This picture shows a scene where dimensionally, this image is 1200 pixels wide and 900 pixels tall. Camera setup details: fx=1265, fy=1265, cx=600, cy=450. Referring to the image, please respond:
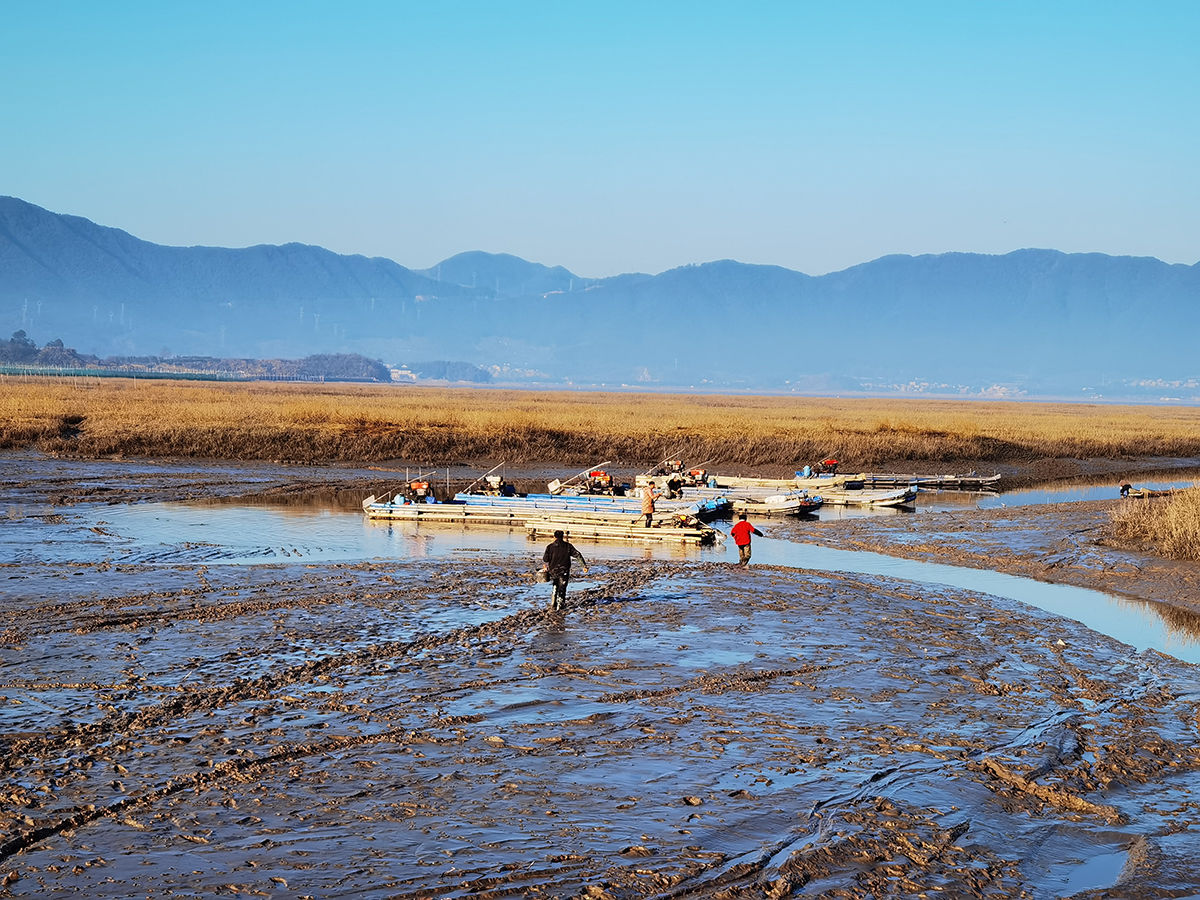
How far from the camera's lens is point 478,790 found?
10.7 meters

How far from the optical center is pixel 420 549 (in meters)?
26.9

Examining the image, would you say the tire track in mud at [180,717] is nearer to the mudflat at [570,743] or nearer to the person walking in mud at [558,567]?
the mudflat at [570,743]

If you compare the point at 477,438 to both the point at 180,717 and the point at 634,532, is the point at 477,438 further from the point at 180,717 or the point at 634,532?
the point at 180,717

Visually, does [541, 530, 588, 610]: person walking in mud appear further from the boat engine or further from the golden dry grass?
the boat engine

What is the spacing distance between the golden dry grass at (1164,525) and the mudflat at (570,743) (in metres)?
5.06

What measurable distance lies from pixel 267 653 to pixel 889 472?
39772 millimetres

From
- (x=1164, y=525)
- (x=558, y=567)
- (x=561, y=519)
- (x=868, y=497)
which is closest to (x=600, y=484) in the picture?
(x=561, y=519)

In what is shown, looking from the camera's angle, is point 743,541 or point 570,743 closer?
point 570,743

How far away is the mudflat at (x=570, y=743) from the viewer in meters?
9.23

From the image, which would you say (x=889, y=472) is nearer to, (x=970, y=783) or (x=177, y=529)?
(x=177, y=529)

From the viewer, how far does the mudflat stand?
364 inches

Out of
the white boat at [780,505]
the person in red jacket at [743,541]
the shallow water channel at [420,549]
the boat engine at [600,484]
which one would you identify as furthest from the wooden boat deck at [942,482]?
the person in red jacket at [743,541]

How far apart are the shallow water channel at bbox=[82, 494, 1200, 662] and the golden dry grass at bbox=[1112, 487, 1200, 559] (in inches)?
152

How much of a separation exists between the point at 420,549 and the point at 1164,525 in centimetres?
1608
